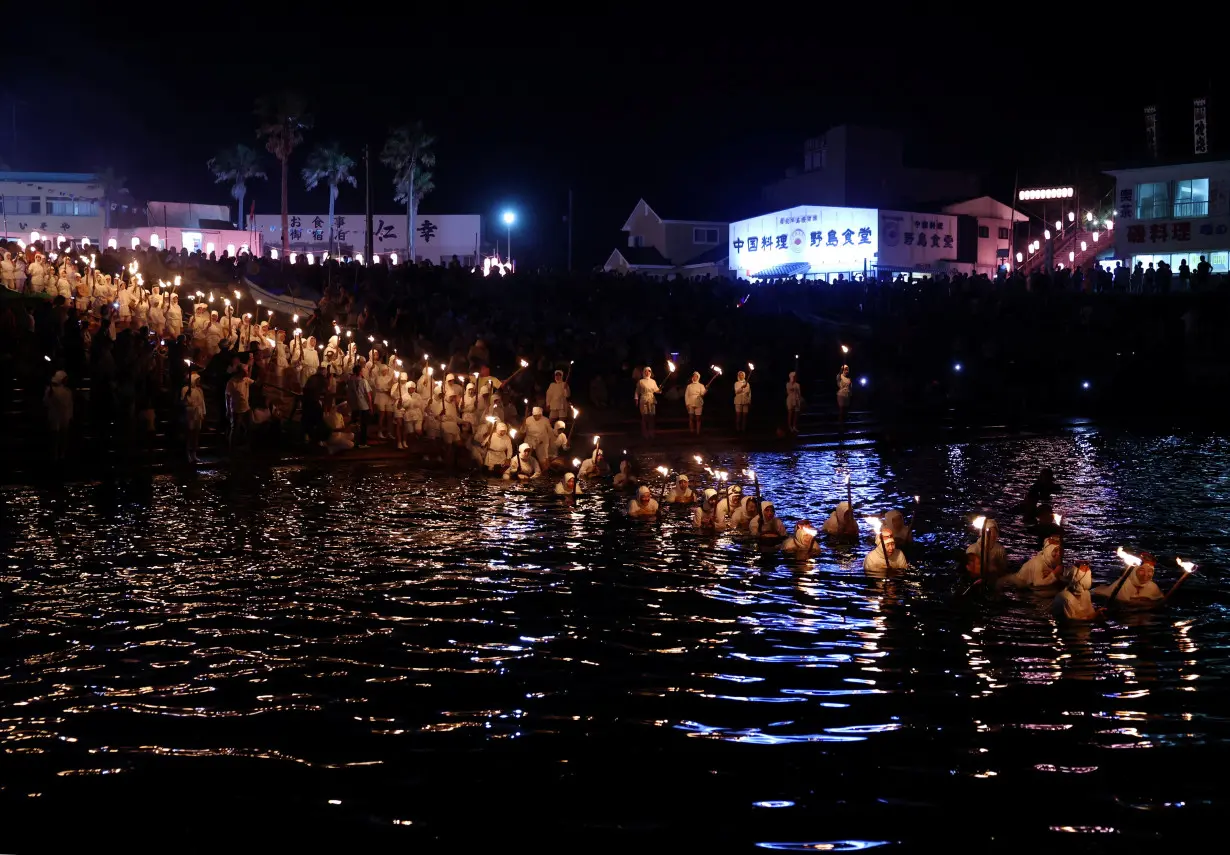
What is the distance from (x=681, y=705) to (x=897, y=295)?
31.4 metres

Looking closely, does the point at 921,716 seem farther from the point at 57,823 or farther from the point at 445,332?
the point at 445,332

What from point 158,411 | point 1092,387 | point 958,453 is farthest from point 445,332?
point 1092,387

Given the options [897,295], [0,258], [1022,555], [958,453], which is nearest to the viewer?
[1022,555]

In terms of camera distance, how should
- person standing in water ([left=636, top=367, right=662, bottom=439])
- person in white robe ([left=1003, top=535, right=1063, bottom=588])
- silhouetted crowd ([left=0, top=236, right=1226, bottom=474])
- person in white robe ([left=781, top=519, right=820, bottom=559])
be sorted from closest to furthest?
person in white robe ([left=1003, top=535, right=1063, bottom=588])
person in white robe ([left=781, top=519, right=820, bottom=559])
silhouetted crowd ([left=0, top=236, right=1226, bottom=474])
person standing in water ([left=636, top=367, right=662, bottom=439])

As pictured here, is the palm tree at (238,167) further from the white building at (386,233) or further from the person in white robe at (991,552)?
the person in white robe at (991,552)

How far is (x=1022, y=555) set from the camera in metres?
16.7

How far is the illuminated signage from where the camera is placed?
65.6m

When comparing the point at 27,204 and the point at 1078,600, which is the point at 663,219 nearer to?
the point at 27,204

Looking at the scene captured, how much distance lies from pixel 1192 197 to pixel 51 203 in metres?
62.7

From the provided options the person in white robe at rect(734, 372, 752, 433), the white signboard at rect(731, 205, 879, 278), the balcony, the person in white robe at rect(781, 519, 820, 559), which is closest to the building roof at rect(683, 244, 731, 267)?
the white signboard at rect(731, 205, 879, 278)

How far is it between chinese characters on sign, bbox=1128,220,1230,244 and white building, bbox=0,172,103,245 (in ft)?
192

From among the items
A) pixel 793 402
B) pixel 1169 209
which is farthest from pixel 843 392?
pixel 1169 209

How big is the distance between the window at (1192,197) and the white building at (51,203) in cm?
5996

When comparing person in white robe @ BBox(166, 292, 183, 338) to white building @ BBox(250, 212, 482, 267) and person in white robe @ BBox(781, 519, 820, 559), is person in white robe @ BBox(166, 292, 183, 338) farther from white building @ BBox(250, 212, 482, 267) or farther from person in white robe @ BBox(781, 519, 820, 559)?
white building @ BBox(250, 212, 482, 267)
